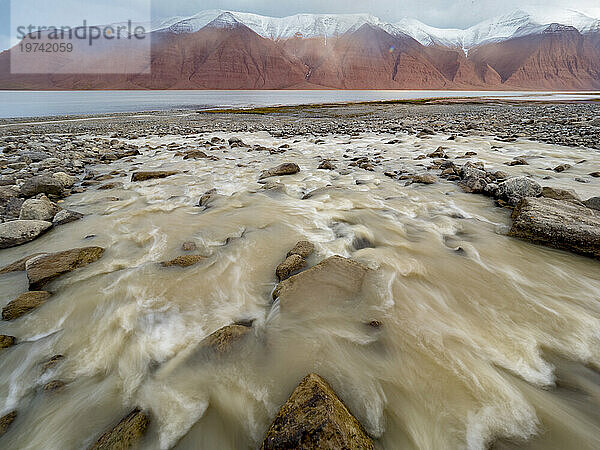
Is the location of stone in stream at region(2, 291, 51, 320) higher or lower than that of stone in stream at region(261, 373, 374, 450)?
lower

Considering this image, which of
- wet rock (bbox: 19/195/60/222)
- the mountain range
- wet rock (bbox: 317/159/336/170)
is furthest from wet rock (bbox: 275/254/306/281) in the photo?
the mountain range

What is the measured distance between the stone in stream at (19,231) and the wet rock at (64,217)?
22 centimetres

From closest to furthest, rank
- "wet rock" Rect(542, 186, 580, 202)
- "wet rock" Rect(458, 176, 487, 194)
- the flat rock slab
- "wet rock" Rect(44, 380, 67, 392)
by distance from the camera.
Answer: "wet rock" Rect(44, 380, 67, 392), the flat rock slab, "wet rock" Rect(542, 186, 580, 202), "wet rock" Rect(458, 176, 487, 194)

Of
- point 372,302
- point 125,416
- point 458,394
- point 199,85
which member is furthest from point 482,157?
point 199,85

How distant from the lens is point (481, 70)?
181750 mm

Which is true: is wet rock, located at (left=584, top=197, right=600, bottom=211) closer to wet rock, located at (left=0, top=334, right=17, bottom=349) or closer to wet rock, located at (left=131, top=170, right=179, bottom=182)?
wet rock, located at (left=0, top=334, right=17, bottom=349)

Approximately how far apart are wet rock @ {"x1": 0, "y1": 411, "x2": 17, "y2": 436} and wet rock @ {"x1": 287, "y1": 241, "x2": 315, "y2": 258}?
2485mm

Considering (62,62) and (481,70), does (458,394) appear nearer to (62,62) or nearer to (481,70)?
(481,70)

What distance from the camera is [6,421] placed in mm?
1743

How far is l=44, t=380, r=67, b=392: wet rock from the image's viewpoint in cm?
194

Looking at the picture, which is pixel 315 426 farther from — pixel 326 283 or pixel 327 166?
pixel 327 166

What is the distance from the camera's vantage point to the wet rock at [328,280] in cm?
266

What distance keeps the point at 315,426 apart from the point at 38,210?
5.42m

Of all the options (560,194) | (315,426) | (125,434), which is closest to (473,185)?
(560,194)
